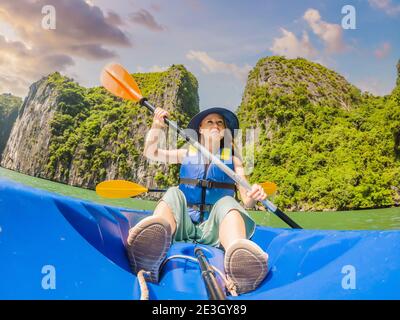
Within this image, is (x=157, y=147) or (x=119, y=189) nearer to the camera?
Answer: (x=157, y=147)

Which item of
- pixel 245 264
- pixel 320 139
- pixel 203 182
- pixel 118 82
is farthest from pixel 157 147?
pixel 320 139

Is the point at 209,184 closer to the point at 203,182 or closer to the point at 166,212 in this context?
the point at 203,182

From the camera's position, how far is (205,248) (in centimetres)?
181

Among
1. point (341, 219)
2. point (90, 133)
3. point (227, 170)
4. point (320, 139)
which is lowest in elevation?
point (341, 219)

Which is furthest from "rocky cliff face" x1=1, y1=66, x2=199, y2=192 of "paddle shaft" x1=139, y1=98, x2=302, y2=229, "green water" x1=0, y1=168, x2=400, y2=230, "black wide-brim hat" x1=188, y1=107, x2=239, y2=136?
"paddle shaft" x1=139, y1=98, x2=302, y2=229

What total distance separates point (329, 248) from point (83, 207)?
1.08m

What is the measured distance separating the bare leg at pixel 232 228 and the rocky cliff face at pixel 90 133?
1442 inches

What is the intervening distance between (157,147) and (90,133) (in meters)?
49.1

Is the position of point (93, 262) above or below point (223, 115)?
below

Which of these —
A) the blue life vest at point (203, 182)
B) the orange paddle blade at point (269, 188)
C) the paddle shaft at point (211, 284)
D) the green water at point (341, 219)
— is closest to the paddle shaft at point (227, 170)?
the blue life vest at point (203, 182)

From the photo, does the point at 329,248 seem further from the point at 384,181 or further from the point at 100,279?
the point at 384,181

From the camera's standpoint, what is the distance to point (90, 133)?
1905 inches

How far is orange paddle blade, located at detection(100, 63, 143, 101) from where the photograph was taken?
9.21 ft

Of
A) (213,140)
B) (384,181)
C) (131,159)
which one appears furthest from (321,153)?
(213,140)
